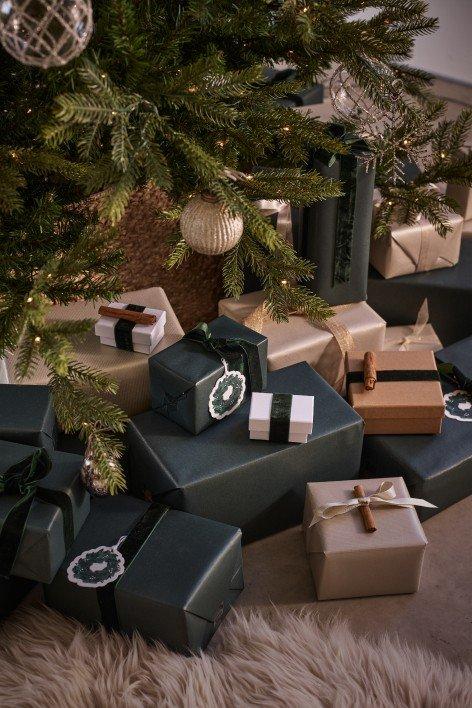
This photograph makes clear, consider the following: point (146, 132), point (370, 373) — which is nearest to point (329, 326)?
point (370, 373)

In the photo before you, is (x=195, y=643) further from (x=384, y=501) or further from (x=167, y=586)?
(x=384, y=501)

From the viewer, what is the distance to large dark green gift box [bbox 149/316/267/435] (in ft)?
4.22

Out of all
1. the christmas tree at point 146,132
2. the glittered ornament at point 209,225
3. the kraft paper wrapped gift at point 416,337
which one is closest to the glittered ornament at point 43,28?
the christmas tree at point 146,132

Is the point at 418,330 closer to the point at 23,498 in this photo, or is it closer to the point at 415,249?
the point at 415,249

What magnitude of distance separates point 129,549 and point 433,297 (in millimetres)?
997

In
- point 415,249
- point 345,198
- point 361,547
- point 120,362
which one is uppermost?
point 345,198

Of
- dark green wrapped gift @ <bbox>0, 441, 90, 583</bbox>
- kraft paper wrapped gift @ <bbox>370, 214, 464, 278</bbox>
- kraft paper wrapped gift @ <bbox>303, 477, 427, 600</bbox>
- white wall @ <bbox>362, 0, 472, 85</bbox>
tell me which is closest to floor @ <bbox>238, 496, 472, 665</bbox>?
kraft paper wrapped gift @ <bbox>303, 477, 427, 600</bbox>

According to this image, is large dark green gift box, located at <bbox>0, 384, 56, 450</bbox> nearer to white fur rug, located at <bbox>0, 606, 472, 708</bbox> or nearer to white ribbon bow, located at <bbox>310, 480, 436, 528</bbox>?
white fur rug, located at <bbox>0, 606, 472, 708</bbox>

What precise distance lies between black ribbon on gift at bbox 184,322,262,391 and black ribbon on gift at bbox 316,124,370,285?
0.33 metres

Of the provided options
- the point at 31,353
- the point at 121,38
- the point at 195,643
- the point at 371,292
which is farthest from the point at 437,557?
the point at 121,38

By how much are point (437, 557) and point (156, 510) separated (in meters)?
0.56

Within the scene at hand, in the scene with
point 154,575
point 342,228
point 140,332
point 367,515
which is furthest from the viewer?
point 342,228

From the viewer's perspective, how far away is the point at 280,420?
129 cm

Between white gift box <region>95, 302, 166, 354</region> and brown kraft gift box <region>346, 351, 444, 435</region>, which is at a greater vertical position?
white gift box <region>95, 302, 166, 354</region>
